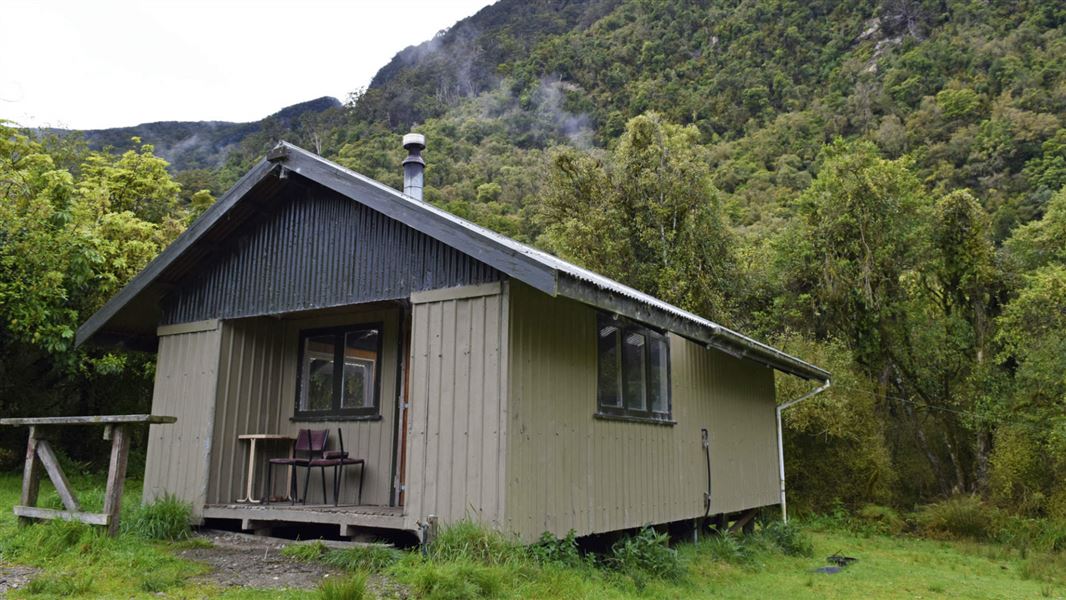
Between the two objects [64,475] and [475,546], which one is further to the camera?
[64,475]

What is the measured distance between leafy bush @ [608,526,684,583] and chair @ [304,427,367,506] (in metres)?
2.73

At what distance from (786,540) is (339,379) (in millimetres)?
6530

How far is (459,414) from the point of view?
6.20m

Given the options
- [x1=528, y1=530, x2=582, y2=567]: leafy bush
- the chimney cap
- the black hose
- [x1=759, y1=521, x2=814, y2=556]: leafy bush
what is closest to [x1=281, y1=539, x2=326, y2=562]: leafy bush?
[x1=528, y1=530, x2=582, y2=567]: leafy bush

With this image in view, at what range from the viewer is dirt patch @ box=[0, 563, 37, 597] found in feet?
16.8

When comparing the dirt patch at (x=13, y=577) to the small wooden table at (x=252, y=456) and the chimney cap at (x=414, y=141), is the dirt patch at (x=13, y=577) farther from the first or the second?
the chimney cap at (x=414, y=141)

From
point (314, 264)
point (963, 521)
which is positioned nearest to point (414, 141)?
point (314, 264)

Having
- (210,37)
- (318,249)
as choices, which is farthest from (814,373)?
(210,37)

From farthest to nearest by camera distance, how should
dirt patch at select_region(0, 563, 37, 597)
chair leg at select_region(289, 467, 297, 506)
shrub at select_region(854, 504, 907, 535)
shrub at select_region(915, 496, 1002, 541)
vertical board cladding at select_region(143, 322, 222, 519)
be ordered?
shrub at select_region(854, 504, 907, 535), shrub at select_region(915, 496, 1002, 541), chair leg at select_region(289, 467, 297, 506), vertical board cladding at select_region(143, 322, 222, 519), dirt patch at select_region(0, 563, 37, 597)

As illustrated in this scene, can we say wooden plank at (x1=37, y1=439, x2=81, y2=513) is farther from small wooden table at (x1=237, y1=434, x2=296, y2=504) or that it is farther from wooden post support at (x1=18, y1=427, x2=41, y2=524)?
small wooden table at (x1=237, y1=434, x2=296, y2=504)

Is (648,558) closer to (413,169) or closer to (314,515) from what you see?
(314,515)

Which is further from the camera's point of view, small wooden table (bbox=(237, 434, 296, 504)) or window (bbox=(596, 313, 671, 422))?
small wooden table (bbox=(237, 434, 296, 504))

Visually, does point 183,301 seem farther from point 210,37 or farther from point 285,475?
point 210,37

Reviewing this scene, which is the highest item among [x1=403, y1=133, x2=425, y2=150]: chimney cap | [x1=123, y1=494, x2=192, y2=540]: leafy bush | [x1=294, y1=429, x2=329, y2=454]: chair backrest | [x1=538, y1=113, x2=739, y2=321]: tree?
[x1=538, y1=113, x2=739, y2=321]: tree
